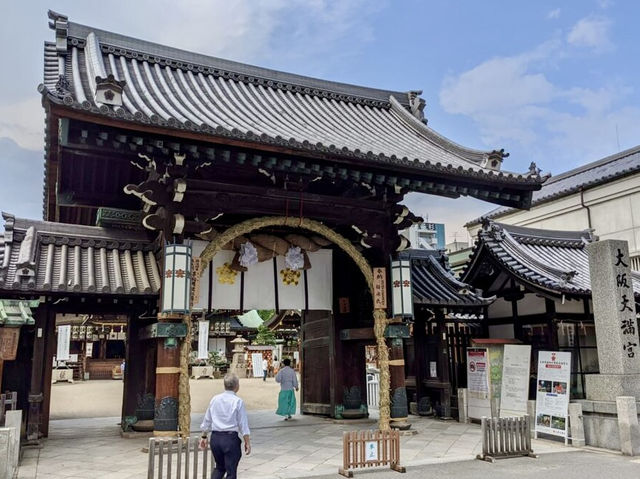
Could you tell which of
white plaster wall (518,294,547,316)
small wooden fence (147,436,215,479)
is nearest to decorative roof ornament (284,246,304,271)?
small wooden fence (147,436,215,479)

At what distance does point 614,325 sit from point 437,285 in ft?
14.8

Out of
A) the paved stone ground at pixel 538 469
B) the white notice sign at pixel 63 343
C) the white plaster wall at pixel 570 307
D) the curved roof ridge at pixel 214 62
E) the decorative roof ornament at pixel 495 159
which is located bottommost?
the paved stone ground at pixel 538 469

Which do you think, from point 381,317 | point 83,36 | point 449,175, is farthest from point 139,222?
point 449,175

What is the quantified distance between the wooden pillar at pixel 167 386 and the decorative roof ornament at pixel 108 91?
Result: 12.0 ft

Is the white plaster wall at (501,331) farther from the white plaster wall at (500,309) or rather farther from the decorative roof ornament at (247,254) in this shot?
the decorative roof ornament at (247,254)

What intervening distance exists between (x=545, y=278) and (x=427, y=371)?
388 centimetres

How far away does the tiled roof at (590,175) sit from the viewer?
951 inches

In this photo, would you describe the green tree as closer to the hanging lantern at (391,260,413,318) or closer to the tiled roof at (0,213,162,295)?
the tiled roof at (0,213,162,295)

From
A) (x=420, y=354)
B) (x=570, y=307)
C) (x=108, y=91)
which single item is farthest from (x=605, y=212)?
(x=108, y=91)

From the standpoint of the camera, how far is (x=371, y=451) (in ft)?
25.9

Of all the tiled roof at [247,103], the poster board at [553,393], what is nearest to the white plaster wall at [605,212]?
the tiled roof at [247,103]

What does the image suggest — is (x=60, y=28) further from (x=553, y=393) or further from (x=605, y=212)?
(x=605, y=212)

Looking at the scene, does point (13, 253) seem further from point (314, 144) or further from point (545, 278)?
point (545, 278)

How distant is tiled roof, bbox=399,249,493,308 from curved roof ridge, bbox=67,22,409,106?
471 centimetres
